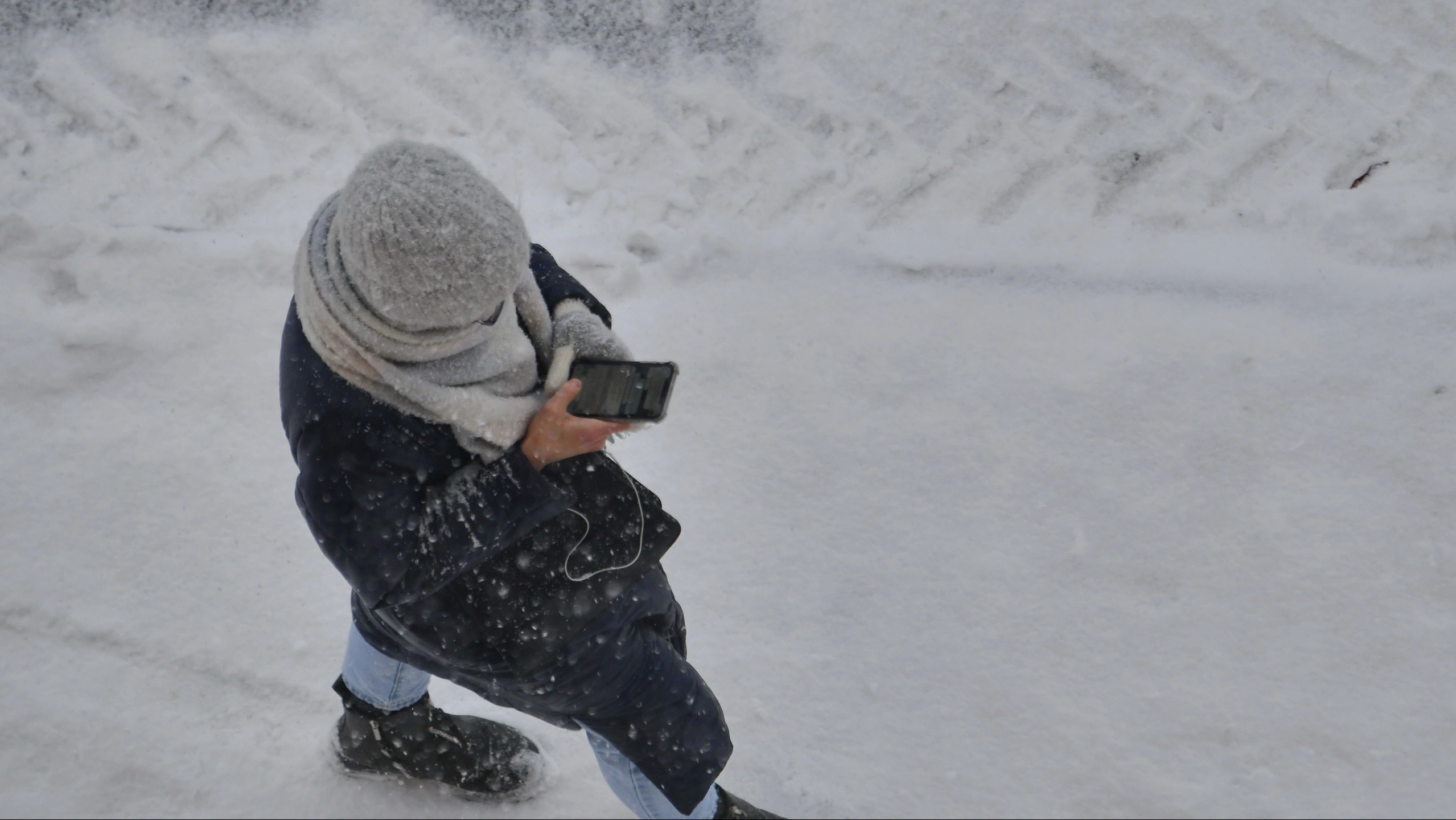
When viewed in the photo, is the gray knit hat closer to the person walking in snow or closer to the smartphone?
the person walking in snow

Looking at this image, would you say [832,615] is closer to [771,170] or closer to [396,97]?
[771,170]

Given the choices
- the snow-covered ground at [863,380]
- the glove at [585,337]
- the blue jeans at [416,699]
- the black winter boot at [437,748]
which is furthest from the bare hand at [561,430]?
the snow-covered ground at [863,380]

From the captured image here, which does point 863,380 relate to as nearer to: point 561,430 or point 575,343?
point 575,343

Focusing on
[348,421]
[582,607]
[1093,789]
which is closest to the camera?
[348,421]

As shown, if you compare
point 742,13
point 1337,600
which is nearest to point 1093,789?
point 1337,600

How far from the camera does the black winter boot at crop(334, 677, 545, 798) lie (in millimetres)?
1804

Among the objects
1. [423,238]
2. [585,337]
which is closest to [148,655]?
[585,337]

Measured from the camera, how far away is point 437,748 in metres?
1.86

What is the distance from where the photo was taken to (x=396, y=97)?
8.94 ft

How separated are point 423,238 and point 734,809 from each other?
1234 mm

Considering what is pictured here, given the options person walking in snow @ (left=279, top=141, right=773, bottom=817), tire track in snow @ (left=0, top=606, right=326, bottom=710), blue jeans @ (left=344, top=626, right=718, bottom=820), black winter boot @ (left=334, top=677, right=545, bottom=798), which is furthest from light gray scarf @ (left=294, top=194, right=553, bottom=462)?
tire track in snow @ (left=0, top=606, right=326, bottom=710)

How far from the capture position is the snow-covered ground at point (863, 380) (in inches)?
80.9

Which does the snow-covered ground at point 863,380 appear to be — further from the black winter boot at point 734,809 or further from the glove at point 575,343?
the glove at point 575,343

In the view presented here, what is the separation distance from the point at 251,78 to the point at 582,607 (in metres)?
2.06
